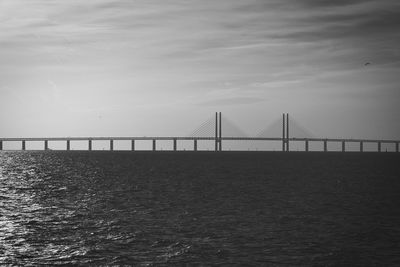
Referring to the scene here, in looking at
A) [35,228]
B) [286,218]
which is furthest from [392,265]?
[35,228]

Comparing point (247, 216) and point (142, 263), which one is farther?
point (247, 216)

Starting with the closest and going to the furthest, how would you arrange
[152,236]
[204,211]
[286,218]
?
[152,236] < [286,218] < [204,211]

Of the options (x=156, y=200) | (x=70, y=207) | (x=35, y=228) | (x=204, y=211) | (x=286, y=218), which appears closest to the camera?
(x=35, y=228)

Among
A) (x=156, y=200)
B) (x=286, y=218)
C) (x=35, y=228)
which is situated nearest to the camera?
(x=35, y=228)

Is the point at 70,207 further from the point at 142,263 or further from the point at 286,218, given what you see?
the point at 142,263

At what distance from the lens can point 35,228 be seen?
3412 centimetres

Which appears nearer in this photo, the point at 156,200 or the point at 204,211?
the point at 204,211

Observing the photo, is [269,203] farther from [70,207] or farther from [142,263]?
[142,263]

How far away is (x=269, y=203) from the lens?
4819cm

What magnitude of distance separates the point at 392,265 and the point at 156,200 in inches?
1149

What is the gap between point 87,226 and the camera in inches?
1379

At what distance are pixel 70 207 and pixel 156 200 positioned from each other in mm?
8728

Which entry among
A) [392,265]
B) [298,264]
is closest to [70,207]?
[298,264]

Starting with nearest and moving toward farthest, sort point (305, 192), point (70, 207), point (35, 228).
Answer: point (35, 228)
point (70, 207)
point (305, 192)
